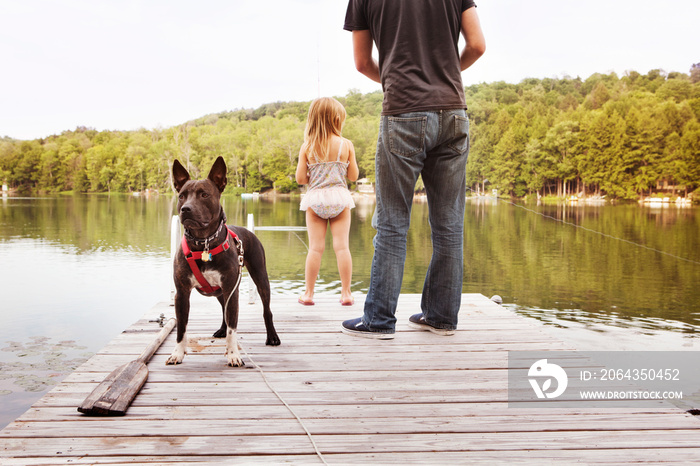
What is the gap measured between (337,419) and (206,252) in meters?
1.07

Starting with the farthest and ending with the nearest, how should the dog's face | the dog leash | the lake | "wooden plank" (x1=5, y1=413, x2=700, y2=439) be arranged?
the lake → the dog's face → "wooden plank" (x1=5, y1=413, x2=700, y2=439) → the dog leash

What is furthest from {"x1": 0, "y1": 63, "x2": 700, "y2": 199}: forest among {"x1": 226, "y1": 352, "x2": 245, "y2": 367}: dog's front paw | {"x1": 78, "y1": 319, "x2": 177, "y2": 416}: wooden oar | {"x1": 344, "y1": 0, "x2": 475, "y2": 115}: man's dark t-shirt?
{"x1": 78, "y1": 319, "x2": 177, "y2": 416}: wooden oar

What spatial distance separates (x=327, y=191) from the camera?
4336mm

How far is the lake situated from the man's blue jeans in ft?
3.18

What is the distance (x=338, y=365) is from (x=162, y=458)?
114 cm

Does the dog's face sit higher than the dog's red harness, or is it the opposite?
the dog's face

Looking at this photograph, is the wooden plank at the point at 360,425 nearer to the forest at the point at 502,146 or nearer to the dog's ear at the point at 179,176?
the dog's ear at the point at 179,176

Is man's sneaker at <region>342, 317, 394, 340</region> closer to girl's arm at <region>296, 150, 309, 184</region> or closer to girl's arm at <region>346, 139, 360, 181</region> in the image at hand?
girl's arm at <region>346, 139, 360, 181</region>

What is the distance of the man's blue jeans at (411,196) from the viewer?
2.93 m

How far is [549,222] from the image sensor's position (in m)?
36.7

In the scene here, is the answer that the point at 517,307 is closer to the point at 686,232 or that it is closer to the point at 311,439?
the point at 311,439

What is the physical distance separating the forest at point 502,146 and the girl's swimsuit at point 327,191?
66.2m

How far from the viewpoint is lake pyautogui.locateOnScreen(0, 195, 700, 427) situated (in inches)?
351

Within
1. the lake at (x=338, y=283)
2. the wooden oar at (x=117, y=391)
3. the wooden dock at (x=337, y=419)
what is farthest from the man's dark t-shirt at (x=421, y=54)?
the wooden oar at (x=117, y=391)
